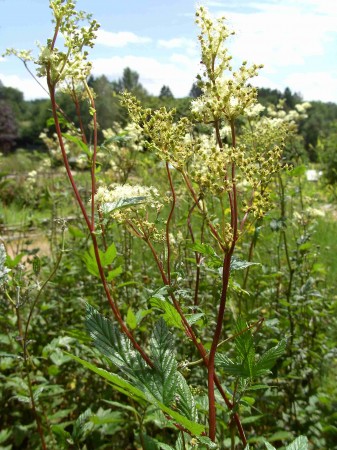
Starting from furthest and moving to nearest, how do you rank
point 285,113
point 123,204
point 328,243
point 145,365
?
point 328,243
point 285,113
point 123,204
point 145,365

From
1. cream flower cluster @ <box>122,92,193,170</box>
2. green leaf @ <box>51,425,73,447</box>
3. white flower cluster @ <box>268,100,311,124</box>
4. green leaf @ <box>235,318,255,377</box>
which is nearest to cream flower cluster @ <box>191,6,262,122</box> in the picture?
cream flower cluster @ <box>122,92,193,170</box>

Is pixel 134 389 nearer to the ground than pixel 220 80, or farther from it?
nearer to the ground

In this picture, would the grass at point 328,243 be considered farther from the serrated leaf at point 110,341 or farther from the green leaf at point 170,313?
the serrated leaf at point 110,341

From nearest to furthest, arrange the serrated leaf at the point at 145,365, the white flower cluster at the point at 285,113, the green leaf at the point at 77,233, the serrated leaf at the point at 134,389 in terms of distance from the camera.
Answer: the serrated leaf at the point at 134,389 → the serrated leaf at the point at 145,365 → the green leaf at the point at 77,233 → the white flower cluster at the point at 285,113

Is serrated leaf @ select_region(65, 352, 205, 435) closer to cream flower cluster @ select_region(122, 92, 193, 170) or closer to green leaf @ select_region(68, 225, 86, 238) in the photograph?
cream flower cluster @ select_region(122, 92, 193, 170)

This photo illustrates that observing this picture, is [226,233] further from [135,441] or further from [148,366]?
[135,441]

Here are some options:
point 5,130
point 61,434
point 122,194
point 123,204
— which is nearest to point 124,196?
point 122,194

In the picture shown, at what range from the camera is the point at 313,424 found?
2.12 metres

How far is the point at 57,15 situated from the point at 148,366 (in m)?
0.79

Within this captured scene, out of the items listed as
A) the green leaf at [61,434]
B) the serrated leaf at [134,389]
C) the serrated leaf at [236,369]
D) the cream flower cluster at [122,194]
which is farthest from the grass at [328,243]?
the serrated leaf at [134,389]

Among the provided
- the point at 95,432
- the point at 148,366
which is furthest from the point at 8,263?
the point at 148,366

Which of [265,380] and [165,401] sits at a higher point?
[165,401]

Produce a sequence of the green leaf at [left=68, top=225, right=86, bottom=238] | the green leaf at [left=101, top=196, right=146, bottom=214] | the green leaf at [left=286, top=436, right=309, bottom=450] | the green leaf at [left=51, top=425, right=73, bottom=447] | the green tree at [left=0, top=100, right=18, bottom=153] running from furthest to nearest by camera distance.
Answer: the green tree at [left=0, top=100, right=18, bottom=153]
the green leaf at [left=68, top=225, right=86, bottom=238]
the green leaf at [left=51, top=425, right=73, bottom=447]
the green leaf at [left=101, top=196, right=146, bottom=214]
the green leaf at [left=286, top=436, right=309, bottom=450]

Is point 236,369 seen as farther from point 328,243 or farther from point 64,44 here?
point 328,243
